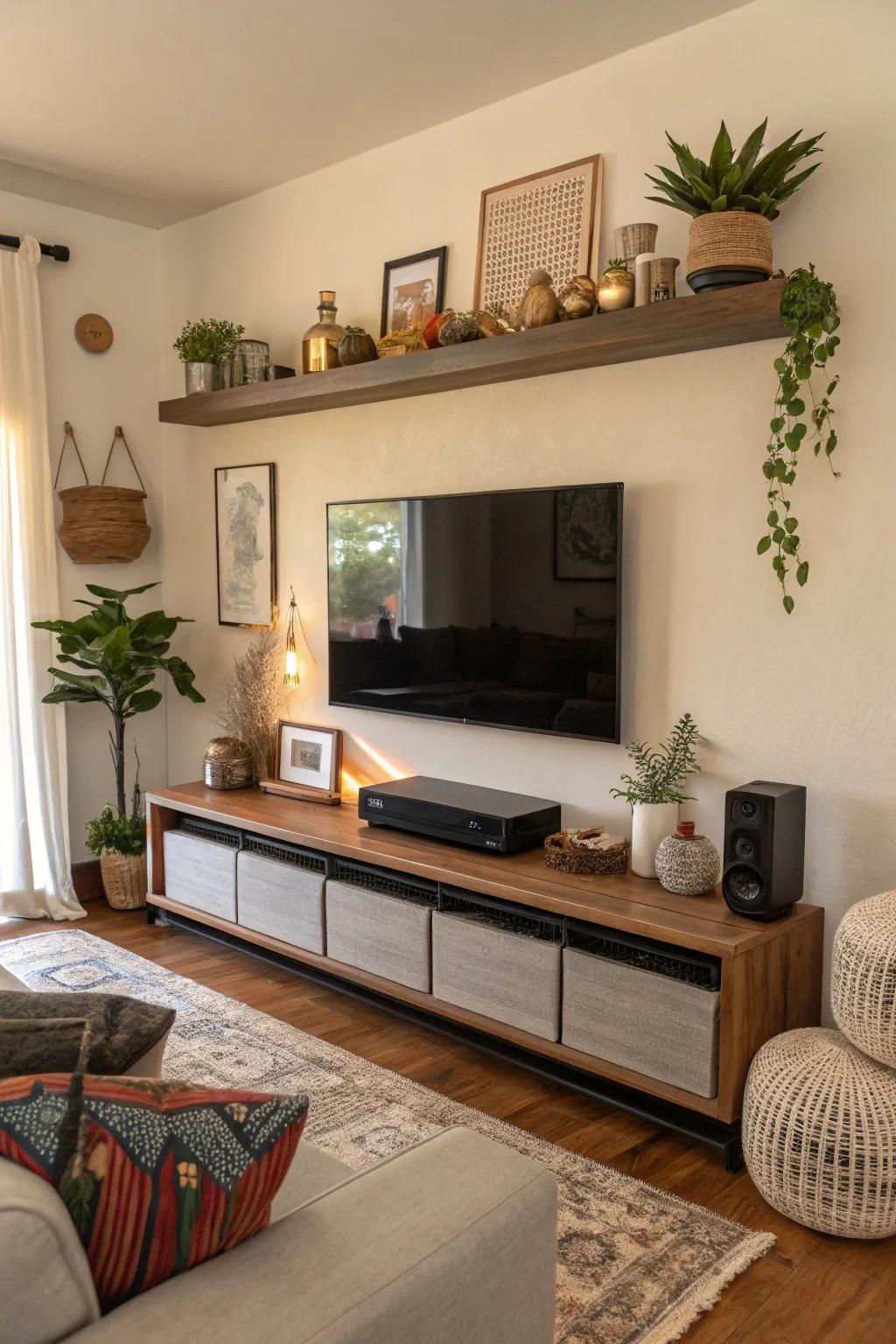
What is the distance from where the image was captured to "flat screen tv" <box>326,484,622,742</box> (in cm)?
312

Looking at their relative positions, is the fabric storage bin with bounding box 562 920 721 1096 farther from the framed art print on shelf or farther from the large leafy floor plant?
the large leafy floor plant

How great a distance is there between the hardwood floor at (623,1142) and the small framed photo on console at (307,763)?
62cm

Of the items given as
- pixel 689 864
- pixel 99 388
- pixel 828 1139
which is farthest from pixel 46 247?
pixel 828 1139

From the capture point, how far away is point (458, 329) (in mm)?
3260

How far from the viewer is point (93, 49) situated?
312 centimetres

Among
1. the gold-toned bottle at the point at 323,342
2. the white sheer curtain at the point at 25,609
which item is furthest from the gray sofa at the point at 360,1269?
the white sheer curtain at the point at 25,609

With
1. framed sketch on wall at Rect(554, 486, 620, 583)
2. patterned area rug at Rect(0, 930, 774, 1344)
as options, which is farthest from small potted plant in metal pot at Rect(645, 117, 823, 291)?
patterned area rug at Rect(0, 930, 774, 1344)

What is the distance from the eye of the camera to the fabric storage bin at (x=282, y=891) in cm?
355

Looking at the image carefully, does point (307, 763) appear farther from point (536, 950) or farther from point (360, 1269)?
point (360, 1269)

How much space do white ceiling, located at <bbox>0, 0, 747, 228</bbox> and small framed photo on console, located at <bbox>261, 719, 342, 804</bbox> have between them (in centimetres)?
210

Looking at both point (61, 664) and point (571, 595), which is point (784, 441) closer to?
point (571, 595)

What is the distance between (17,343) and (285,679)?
66.3 inches

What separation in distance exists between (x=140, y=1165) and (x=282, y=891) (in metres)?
2.68

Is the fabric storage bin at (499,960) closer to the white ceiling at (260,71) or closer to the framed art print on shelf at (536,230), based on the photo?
the framed art print on shelf at (536,230)
